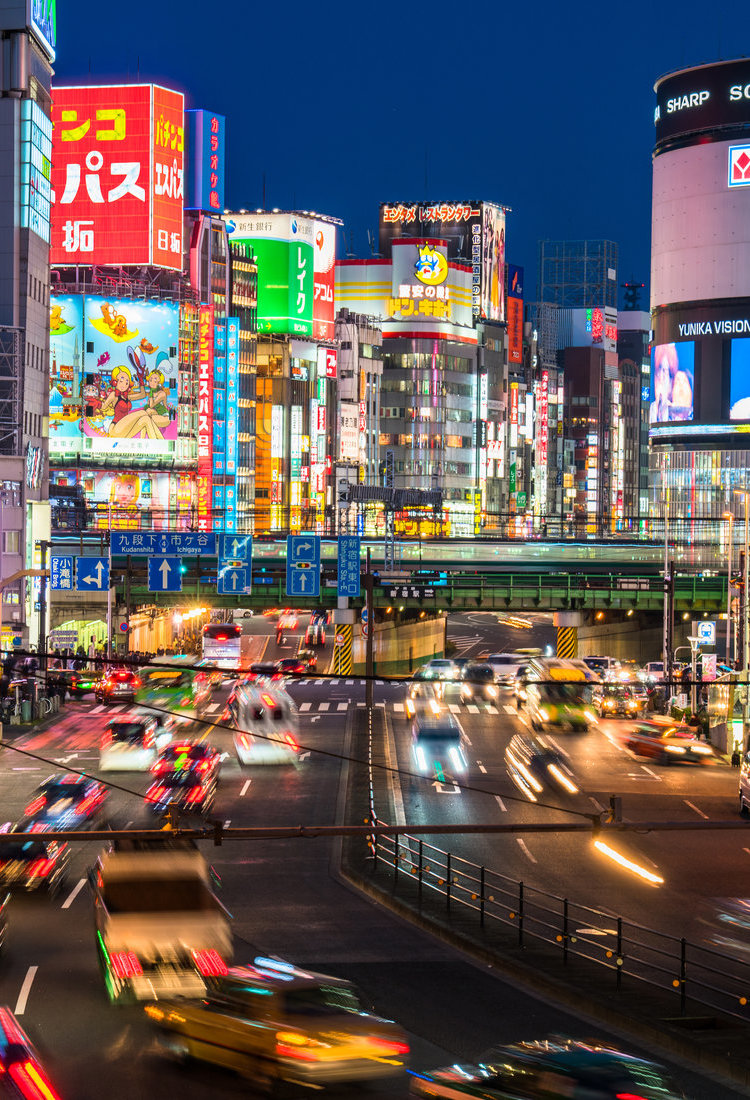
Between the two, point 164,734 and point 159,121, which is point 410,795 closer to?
point 164,734

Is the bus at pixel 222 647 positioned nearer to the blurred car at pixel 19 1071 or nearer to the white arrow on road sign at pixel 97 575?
the white arrow on road sign at pixel 97 575

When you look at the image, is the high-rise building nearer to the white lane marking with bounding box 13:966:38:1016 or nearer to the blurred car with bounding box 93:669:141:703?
the blurred car with bounding box 93:669:141:703

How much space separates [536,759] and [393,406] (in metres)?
138

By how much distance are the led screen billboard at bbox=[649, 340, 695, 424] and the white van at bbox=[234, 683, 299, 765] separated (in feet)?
210

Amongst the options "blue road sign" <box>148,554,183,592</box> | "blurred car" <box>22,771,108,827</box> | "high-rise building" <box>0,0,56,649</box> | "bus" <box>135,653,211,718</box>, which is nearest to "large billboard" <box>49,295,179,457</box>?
"high-rise building" <box>0,0,56,649</box>

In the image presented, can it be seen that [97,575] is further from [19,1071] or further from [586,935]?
[19,1071]

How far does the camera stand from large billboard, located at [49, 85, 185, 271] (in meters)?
117

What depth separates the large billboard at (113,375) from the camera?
113 m

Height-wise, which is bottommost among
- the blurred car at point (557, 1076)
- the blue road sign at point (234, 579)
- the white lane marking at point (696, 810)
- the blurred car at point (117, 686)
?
the blurred car at point (117, 686)

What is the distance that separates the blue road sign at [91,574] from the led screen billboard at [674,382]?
63.3 metres

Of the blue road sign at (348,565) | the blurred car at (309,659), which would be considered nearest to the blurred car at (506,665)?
the blurred car at (309,659)

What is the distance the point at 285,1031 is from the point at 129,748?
32181 millimetres

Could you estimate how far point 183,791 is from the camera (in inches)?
1672

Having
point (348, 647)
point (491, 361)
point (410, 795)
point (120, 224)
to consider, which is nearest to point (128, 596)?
point (348, 647)
